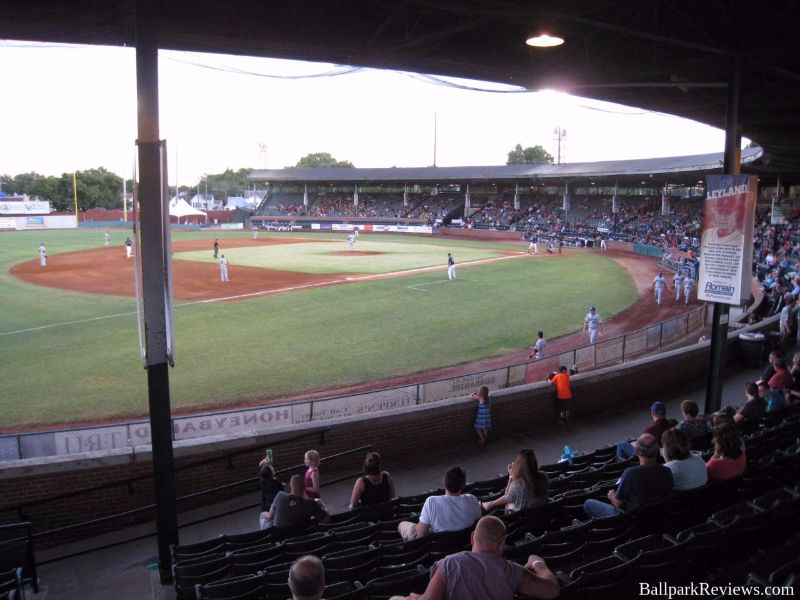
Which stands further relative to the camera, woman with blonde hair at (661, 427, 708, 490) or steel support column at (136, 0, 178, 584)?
steel support column at (136, 0, 178, 584)

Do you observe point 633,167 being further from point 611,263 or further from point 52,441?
point 52,441

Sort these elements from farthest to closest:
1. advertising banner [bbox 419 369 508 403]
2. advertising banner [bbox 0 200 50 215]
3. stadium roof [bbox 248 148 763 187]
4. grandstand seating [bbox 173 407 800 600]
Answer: advertising banner [bbox 0 200 50 215] < stadium roof [bbox 248 148 763 187] < advertising banner [bbox 419 369 508 403] < grandstand seating [bbox 173 407 800 600]

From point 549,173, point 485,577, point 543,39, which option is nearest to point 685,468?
point 485,577

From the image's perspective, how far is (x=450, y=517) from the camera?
554 centimetres

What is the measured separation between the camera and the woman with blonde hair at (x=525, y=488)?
5.98 m

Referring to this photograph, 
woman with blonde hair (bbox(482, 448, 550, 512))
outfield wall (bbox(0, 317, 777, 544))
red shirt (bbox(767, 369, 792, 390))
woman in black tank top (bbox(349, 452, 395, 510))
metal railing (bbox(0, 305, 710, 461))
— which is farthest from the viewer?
red shirt (bbox(767, 369, 792, 390))

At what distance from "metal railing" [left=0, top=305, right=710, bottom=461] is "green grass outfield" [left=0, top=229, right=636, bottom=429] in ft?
11.4

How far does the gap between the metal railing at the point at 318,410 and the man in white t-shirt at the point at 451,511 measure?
5.08 meters

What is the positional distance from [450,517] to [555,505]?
1.18 metres

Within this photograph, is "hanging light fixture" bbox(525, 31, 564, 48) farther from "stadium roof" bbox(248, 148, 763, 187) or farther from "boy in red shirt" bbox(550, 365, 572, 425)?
"stadium roof" bbox(248, 148, 763, 187)

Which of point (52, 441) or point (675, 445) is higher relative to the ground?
point (675, 445)

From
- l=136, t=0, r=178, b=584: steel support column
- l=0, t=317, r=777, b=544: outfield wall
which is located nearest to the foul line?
l=0, t=317, r=777, b=544: outfield wall

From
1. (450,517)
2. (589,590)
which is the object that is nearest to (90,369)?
(450,517)

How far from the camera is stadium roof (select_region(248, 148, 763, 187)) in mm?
53000
